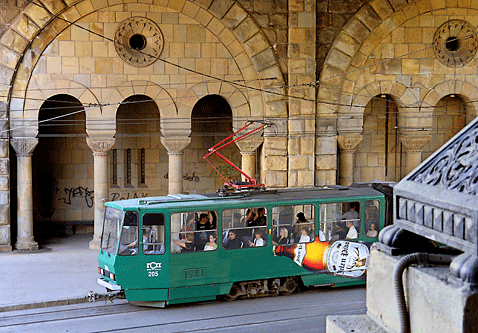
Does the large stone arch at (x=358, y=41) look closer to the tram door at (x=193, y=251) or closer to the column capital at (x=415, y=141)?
the column capital at (x=415, y=141)

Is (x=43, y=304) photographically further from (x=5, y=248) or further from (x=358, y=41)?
(x=358, y=41)

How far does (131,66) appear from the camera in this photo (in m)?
18.9

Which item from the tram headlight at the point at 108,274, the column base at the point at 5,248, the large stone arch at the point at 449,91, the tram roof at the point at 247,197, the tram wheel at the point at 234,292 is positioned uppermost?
the large stone arch at the point at 449,91

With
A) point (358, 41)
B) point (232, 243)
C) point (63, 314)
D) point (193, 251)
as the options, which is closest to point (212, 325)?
point (193, 251)

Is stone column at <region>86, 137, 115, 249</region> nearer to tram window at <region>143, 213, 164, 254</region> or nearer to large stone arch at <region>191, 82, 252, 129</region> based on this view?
large stone arch at <region>191, 82, 252, 129</region>

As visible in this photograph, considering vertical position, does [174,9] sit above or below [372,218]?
above

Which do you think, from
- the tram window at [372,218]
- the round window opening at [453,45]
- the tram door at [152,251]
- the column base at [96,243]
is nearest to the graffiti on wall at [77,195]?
the column base at [96,243]

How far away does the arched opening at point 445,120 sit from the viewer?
2297 cm

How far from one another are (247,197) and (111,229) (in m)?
3.16

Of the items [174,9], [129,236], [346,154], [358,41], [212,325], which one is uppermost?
[174,9]

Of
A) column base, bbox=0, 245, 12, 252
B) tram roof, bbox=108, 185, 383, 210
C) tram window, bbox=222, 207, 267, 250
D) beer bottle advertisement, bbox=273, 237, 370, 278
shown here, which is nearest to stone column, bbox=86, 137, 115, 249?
column base, bbox=0, 245, 12, 252

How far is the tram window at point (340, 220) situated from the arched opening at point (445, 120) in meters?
9.00

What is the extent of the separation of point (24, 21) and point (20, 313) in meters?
9.01

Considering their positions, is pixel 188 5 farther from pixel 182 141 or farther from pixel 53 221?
pixel 53 221
